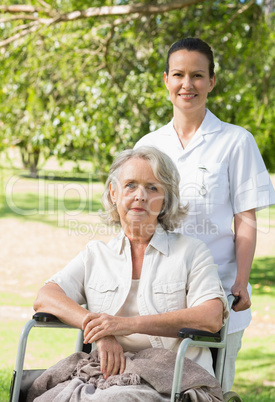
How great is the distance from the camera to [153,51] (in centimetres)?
663

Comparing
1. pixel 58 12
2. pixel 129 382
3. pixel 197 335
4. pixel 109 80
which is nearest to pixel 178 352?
pixel 197 335

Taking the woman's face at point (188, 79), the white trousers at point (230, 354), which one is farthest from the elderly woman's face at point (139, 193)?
the white trousers at point (230, 354)

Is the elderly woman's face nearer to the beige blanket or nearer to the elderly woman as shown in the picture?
the elderly woman

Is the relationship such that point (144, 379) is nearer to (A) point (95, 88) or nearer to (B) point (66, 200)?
(A) point (95, 88)

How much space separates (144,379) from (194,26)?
4.89 meters

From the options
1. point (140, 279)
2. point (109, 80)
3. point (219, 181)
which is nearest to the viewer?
point (140, 279)

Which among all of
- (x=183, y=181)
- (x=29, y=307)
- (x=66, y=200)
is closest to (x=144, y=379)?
(x=183, y=181)

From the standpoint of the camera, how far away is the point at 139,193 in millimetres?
2340

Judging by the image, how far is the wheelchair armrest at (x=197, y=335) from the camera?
80.8 inches

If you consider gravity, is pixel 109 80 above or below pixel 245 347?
above

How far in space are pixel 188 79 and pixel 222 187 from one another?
467 mm

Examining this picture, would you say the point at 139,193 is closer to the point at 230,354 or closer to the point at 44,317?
the point at 44,317

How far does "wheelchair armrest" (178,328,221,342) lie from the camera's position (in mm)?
2051

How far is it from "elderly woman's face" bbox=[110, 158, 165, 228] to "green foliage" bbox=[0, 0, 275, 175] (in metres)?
3.75
